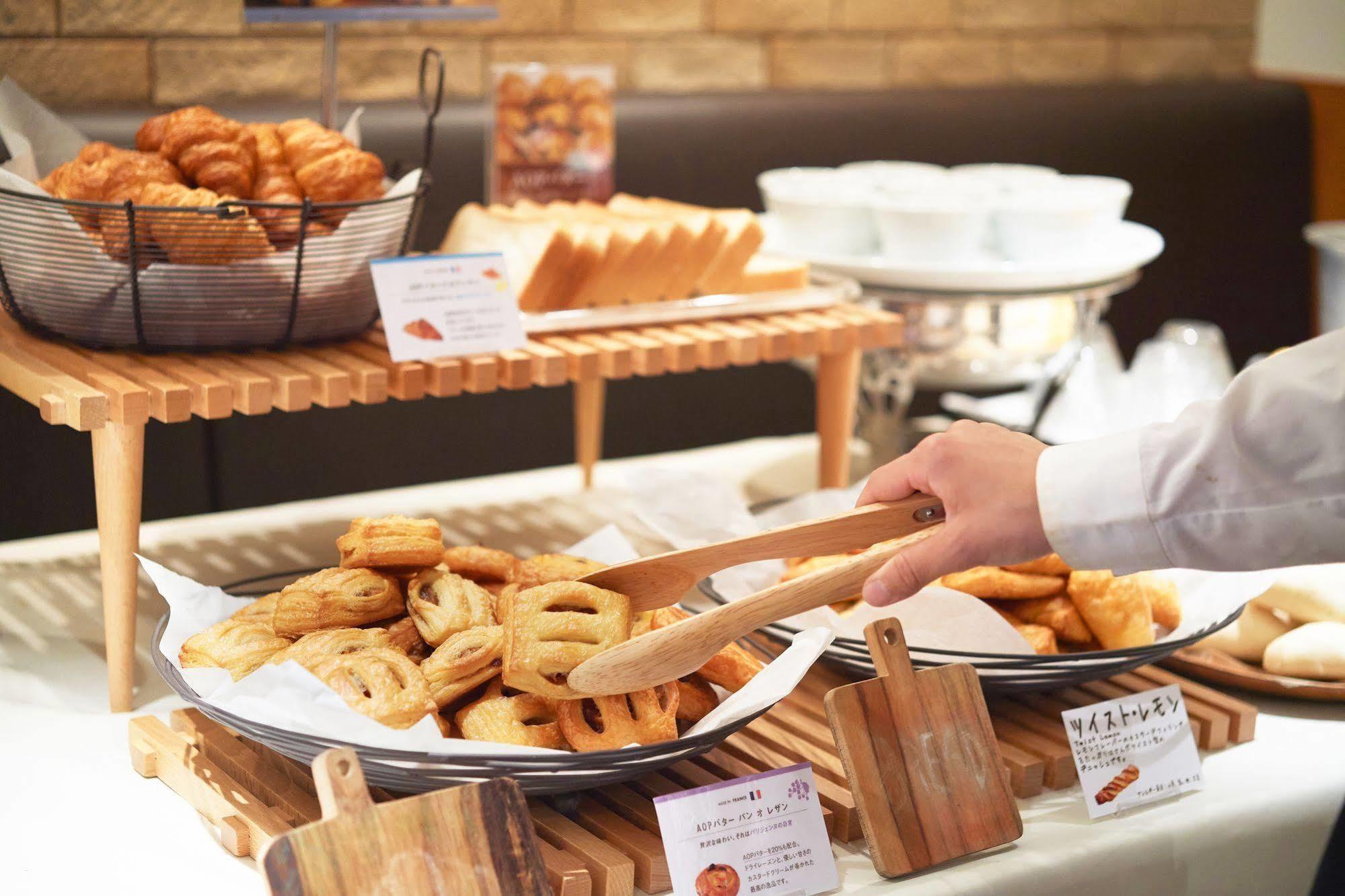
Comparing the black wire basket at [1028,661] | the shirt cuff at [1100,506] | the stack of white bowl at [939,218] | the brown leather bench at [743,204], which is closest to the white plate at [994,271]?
the stack of white bowl at [939,218]

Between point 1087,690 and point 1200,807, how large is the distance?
0.15m

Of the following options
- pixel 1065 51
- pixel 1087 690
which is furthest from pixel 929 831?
pixel 1065 51

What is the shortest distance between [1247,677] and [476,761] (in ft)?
2.28

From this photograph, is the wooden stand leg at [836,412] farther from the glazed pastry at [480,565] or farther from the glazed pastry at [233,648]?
the glazed pastry at [233,648]

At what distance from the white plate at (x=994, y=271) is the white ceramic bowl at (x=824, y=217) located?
3 centimetres

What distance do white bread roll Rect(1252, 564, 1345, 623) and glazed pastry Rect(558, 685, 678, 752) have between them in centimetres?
62

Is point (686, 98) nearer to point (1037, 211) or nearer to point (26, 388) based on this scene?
point (1037, 211)

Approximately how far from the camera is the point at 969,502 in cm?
87

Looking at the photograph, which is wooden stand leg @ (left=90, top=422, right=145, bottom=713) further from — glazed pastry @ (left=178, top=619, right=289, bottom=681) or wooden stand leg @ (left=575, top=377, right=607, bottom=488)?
wooden stand leg @ (left=575, top=377, right=607, bottom=488)

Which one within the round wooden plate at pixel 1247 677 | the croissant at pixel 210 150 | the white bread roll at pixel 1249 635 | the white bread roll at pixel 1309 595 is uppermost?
the croissant at pixel 210 150

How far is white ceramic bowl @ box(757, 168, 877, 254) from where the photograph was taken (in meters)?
1.55

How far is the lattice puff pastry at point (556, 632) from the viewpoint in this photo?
0.82 m

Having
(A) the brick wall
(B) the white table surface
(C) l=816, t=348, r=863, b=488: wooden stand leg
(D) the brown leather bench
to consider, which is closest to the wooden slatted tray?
(B) the white table surface

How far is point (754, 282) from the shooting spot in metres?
1.41
